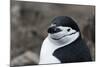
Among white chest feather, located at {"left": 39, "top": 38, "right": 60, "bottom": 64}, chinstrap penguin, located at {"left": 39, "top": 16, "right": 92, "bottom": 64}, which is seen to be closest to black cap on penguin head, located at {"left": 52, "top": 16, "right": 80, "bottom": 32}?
chinstrap penguin, located at {"left": 39, "top": 16, "right": 92, "bottom": 64}

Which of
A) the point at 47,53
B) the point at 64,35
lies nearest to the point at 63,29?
the point at 64,35

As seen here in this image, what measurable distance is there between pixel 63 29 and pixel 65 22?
0.10 m

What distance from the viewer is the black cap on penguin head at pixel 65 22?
254cm

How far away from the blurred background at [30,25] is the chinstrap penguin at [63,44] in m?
0.07

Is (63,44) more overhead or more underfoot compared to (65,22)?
more underfoot

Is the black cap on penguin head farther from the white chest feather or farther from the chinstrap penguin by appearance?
the white chest feather

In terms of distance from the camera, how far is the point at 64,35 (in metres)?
2.56

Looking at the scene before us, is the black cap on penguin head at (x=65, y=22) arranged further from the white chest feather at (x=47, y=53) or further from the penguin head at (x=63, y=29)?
the white chest feather at (x=47, y=53)

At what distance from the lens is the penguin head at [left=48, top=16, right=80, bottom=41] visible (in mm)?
2520

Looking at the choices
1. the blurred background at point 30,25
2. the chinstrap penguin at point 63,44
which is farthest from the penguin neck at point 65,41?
the blurred background at point 30,25

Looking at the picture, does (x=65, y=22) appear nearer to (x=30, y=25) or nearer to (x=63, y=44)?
(x=63, y=44)

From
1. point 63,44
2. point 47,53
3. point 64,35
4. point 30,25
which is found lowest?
point 47,53
